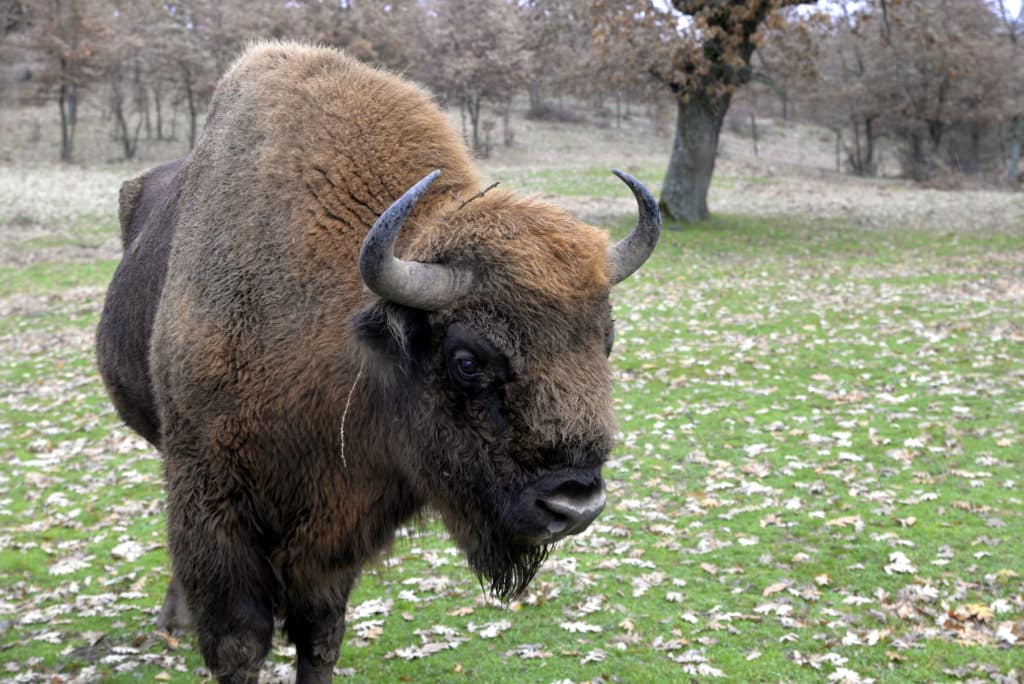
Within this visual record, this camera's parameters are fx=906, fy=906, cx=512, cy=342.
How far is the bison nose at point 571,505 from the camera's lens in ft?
12.2

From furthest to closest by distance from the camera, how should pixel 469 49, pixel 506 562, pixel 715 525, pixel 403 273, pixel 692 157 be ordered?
pixel 469 49
pixel 692 157
pixel 715 525
pixel 506 562
pixel 403 273

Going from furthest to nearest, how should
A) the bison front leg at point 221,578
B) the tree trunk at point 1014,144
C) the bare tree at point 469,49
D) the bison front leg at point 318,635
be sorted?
the tree trunk at point 1014,144, the bare tree at point 469,49, the bison front leg at point 318,635, the bison front leg at point 221,578

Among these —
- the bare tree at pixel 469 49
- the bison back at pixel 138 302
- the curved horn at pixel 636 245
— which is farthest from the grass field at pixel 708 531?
the bare tree at pixel 469 49

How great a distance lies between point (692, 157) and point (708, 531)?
63.4ft

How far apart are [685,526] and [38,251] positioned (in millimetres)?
21731

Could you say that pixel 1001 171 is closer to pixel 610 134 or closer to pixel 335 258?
pixel 610 134

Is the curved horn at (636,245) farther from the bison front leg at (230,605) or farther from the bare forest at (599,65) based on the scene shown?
the bare forest at (599,65)

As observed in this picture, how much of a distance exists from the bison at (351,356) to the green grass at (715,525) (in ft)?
4.10

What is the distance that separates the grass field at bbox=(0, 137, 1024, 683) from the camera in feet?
20.1

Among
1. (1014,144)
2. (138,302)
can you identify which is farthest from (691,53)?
(1014,144)

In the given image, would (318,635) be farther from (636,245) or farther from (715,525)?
(715,525)

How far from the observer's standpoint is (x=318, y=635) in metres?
5.29

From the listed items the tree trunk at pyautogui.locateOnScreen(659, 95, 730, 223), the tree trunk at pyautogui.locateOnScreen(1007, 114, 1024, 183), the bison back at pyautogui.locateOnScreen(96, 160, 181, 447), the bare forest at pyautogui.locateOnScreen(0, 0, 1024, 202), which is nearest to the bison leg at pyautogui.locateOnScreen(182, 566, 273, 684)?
the bison back at pyautogui.locateOnScreen(96, 160, 181, 447)

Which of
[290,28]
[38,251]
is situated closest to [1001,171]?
[290,28]
